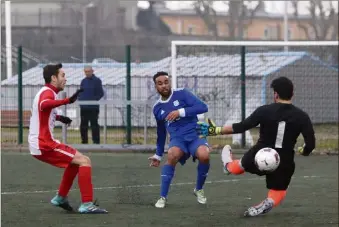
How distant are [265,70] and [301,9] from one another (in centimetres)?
1387

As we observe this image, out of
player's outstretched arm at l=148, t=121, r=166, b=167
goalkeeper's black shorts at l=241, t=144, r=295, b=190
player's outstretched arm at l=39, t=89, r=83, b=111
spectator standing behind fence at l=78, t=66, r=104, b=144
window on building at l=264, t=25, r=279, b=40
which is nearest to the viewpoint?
goalkeeper's black shorts at l=241, t=144, r=295, b=190

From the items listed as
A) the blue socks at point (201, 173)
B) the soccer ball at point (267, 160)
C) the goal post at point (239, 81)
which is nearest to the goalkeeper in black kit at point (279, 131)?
the soccer ball at point (267, 160)

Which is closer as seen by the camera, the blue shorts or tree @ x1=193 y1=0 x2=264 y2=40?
the blue shorts

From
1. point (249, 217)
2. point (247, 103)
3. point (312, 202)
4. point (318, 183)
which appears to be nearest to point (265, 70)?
point (247, 103)

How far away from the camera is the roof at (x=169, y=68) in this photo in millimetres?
20359

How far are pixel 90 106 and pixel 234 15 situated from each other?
13.5 meters

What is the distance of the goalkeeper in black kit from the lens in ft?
31.8

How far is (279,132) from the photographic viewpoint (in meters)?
9.70

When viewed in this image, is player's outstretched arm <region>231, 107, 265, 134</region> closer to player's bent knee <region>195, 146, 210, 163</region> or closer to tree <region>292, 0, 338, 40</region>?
player's bent knee <region>195, 146, 210, 163</region>

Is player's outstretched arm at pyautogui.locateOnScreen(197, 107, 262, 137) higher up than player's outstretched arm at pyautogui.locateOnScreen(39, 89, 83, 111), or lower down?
lower down

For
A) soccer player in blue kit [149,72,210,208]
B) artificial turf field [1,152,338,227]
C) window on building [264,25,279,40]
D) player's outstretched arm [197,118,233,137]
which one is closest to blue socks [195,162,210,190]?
soccer player in blue kit [149,72,210,208]

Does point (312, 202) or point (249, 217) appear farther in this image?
point (312, 202)

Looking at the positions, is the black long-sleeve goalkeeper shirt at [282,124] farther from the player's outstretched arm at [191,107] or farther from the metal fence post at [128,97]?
the metal fence post at [128,97]

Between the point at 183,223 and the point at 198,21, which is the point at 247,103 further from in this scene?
the point at 198,21
